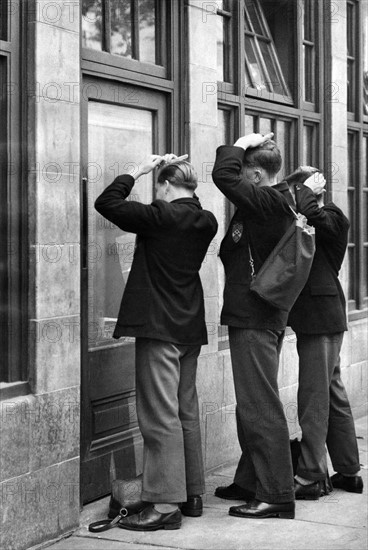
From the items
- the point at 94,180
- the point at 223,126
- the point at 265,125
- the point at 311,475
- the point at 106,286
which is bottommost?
the point at 311,475

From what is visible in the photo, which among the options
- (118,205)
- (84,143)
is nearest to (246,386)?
(118,205)

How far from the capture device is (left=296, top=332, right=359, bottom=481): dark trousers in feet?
23.2

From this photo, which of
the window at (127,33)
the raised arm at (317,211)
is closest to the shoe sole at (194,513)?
the raised arm at (317,211)

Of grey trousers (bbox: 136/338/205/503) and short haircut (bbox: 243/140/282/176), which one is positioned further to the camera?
short haircut (bbox: 243/140/282/176)

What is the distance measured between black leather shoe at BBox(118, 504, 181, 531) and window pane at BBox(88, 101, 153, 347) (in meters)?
1.14

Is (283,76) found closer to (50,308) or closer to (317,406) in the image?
(317,406)

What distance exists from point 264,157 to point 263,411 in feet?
5.07

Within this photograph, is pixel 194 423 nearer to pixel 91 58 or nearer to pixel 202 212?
pixel 202 212

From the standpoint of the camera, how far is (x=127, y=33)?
704 cm

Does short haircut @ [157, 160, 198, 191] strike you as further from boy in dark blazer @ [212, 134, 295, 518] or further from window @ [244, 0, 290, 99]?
window @ [244, 0, 290, 99]

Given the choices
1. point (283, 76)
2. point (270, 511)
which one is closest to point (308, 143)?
point (283, 76)

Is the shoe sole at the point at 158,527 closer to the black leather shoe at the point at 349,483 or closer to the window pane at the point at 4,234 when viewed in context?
the window pane at the point at 4,234

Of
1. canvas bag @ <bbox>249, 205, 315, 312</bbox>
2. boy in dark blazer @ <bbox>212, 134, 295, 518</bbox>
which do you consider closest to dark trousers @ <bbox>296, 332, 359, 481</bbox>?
boy in dark blazer @ <bbox>212, 134, 295, 518</bbox>

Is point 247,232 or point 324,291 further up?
point 247,232
